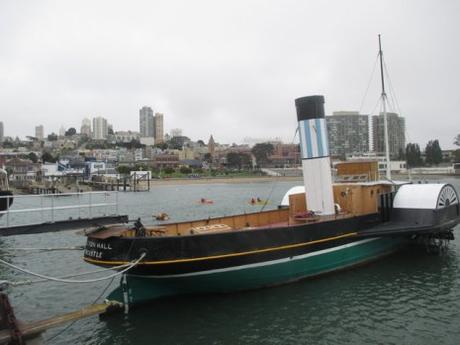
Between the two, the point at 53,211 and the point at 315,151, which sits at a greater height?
the point at 315,151

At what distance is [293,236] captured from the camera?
1462cm

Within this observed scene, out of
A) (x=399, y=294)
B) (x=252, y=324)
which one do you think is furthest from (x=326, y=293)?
(x=252, y=324)

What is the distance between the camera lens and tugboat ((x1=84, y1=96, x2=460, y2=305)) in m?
12.8

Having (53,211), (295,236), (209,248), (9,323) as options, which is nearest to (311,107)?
(295,236)

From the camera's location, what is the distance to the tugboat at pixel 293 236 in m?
12.8

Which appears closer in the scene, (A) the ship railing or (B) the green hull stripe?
(B) the green hull stripe

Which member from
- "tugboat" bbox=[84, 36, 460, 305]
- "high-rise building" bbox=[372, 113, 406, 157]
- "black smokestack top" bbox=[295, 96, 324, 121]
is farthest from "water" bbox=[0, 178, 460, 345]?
"high-rise building" bbox=[372, 113, 406, 157]

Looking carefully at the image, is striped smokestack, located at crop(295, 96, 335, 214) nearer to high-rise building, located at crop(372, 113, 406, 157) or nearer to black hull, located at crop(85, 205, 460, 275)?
black hull, located at crop(85, 205, 460, 275)

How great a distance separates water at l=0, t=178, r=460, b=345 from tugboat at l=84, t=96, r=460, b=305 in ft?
2.21

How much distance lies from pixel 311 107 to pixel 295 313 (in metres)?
8.22

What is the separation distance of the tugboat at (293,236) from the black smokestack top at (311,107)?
0.04 metres

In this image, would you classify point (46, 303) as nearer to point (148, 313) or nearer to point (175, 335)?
point (148, 313)

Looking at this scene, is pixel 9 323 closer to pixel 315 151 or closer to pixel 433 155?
pixel 315 151

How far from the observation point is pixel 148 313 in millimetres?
12914
